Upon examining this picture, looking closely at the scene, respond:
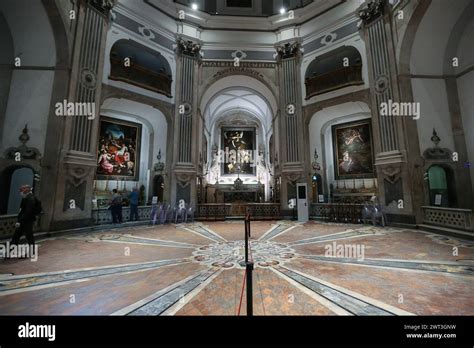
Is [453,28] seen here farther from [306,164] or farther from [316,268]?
[316,268]

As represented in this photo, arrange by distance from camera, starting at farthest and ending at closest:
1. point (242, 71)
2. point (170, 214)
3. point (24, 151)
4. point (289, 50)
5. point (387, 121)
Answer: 1. point (242, 71)
2. point (289, 50)
3. point (170, 214)
4. point (387, 121)
5. point (24, 151)

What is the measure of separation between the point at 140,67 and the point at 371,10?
35.2 feet

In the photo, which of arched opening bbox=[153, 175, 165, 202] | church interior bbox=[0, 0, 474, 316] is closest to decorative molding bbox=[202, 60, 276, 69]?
church interior bbox=[0, 0, 474, 316]

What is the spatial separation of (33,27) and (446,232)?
1489cm

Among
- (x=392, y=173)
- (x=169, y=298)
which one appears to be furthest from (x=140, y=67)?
(x=392, y=173)

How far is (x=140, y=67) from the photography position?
30.3ft

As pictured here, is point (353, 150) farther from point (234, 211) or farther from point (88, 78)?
point (88, 78)

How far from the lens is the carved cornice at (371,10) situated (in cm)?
843

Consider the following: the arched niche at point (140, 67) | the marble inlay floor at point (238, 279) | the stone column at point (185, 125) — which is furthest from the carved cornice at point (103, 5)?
the marble inlay floor at point (238, 279)

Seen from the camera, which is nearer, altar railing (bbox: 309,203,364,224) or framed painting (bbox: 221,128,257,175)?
altar railing (bbox: 309,203,364,224)

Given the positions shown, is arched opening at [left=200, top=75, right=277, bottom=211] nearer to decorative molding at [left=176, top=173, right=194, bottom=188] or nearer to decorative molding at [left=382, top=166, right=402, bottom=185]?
decorative molding at [left=176, top=173, right=194, bottom=188]

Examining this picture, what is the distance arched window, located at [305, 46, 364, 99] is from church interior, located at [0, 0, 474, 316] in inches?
2.9

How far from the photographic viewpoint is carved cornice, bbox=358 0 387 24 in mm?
8430
